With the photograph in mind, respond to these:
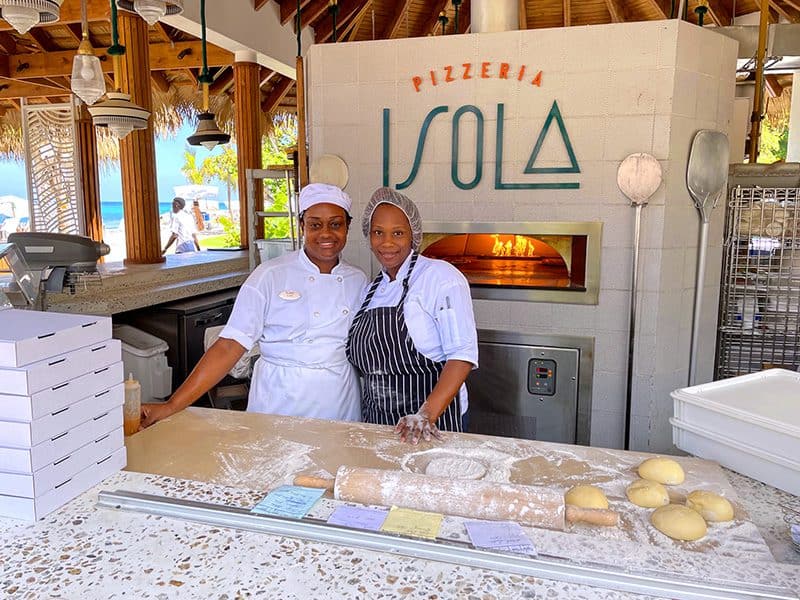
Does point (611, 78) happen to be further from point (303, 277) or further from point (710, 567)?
point (710, 567)

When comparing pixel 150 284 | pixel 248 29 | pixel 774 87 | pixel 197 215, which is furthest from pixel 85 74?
pixel 197 215

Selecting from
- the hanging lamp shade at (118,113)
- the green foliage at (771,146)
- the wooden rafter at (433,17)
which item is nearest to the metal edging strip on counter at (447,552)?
the hanging lamp shade at (118,113)

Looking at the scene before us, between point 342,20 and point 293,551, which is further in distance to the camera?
point 342,20

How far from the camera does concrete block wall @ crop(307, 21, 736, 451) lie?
95.7 inches

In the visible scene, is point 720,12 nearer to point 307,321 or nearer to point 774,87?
point 774,87

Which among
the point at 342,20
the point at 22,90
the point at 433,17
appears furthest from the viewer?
the point at 22,90

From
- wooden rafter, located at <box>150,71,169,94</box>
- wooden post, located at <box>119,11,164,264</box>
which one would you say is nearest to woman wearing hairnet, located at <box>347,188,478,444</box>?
wooden post, located at <box>119,11,164,264</box>

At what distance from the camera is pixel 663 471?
1.20 metres

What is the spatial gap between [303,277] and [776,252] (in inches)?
81.1

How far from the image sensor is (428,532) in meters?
1.00

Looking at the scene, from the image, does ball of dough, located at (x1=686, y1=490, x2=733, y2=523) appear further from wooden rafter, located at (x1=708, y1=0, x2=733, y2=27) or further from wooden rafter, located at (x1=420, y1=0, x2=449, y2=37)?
wooden rafter, located at (x1=420, y1=0, x2=449, y2=37)

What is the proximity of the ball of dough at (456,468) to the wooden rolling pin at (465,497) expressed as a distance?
82 mm

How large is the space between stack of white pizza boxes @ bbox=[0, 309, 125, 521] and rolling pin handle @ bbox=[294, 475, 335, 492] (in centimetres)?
41

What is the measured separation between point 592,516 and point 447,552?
27cm
